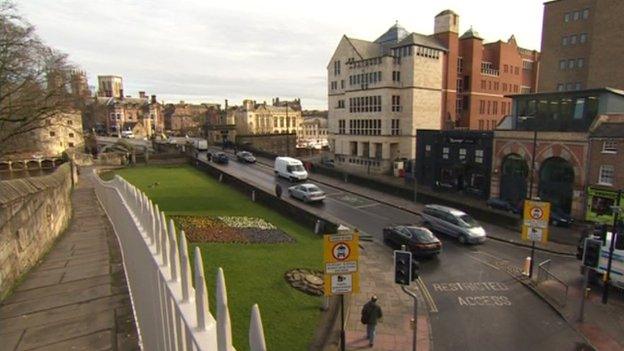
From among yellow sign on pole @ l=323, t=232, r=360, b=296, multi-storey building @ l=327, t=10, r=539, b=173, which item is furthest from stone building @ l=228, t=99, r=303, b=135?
yellow sign on pole @ l=323, t=232, r=360, b=296

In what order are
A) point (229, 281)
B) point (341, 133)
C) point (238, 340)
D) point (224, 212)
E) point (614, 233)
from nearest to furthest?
point (238, 340) < point (229, 281) < point (614, 233) < point (224, 212) < point (341, 133)

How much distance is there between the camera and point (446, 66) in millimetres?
56375

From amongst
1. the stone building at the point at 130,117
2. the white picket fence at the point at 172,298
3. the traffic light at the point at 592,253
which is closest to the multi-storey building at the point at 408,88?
the traffic light at the point at 592,253

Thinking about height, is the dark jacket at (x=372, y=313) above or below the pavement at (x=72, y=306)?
below

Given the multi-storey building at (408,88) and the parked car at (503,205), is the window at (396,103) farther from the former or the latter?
the parked car at (503,205)

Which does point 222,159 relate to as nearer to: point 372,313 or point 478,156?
point 478,156

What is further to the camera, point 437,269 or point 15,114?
point 15,114

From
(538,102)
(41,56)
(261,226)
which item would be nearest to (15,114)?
(41,56)

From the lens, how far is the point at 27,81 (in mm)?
24453

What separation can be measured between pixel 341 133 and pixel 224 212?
38.3 metres

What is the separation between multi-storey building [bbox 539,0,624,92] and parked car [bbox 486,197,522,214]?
84.3 ft

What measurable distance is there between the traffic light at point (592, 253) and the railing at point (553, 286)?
8.22ft

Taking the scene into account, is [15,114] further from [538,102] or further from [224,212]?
[538,102]

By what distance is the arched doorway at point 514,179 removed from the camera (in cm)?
3341
